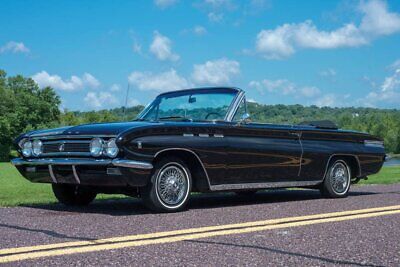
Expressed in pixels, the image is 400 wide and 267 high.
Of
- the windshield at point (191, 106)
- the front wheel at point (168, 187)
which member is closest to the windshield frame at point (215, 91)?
the windshield at point (191, 106)

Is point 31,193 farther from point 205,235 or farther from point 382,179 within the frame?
point 382,179

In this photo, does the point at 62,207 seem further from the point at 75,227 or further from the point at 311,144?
the point at 311,144

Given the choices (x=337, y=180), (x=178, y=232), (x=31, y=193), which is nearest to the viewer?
(x=178, y=232)

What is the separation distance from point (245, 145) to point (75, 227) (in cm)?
299

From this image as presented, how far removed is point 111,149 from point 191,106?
84.3 inches

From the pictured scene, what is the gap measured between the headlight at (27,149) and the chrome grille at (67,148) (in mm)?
276

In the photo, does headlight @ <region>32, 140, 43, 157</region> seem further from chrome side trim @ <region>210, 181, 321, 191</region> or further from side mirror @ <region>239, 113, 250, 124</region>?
side mirror @ <region>239, 113, 250, 124</region>

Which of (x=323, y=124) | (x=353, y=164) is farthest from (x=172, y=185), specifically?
(x=353, y=164)

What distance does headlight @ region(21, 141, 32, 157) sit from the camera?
785 cm

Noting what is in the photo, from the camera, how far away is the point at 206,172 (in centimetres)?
768

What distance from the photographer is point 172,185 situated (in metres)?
7.39

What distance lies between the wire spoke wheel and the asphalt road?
8.6 inches

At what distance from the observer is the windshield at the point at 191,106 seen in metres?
8.59

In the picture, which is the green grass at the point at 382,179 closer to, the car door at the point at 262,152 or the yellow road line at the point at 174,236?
the car door at the point at 262,152
